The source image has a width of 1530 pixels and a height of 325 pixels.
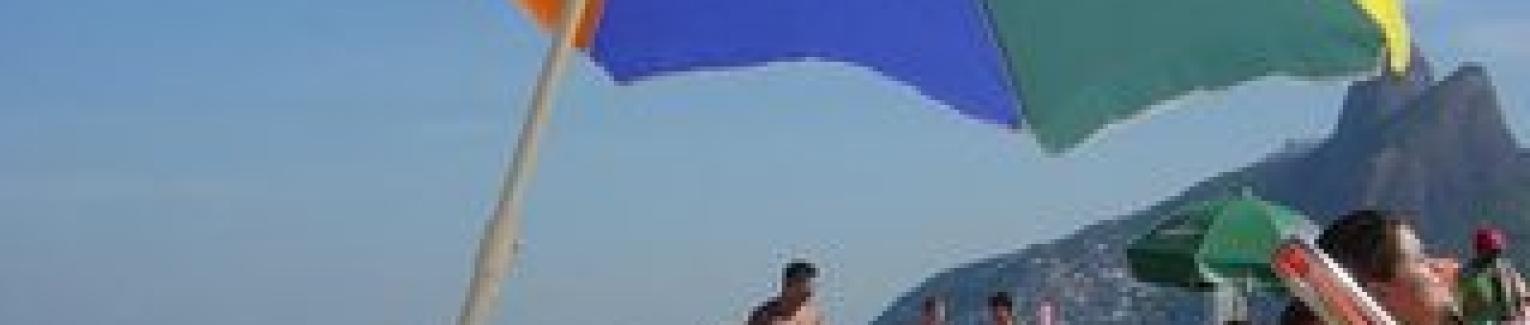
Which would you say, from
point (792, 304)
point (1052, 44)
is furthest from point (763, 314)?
point (1052, 44)

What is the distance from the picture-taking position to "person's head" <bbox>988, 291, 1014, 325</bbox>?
1797cm

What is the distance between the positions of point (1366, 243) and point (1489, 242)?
1.88 meters

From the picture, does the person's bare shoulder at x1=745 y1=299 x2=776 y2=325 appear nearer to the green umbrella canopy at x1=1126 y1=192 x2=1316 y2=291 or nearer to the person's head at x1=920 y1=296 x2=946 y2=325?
the green umbrella canopy at x1=1126 y1=192 x2=1316 y2=291

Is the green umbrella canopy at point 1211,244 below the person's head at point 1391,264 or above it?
above

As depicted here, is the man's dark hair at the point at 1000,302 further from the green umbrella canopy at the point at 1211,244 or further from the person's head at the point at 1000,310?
the green umbrella canopy at the point at 1211,244

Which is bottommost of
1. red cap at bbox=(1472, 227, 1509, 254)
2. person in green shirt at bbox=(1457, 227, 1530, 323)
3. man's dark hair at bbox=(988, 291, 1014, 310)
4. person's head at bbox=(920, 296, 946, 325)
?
person's head at bbox=(920, 296, 946, 325)

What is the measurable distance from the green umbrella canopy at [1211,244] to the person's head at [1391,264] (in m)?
5.44

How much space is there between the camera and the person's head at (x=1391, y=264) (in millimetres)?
4062

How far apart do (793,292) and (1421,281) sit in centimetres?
749

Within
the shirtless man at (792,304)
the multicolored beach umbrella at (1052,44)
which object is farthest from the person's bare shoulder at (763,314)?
the multicolored beach umbrella at (1052,44)

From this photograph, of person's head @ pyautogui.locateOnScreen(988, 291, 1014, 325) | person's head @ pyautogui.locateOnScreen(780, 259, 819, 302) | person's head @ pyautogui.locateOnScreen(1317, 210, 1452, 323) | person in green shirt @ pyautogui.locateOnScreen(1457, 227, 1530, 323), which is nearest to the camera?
person's head @ pyautogui.locateOnScreen(1317, 210, 1452, 323)

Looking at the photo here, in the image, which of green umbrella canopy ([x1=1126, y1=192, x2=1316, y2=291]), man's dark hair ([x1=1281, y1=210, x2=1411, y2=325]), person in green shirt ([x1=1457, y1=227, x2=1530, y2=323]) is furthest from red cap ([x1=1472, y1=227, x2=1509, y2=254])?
green umbrella canopy ([x1=1126, y1=192, x2=1316, y2=291])

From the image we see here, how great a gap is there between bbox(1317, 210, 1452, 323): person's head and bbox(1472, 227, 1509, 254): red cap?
1.72 m

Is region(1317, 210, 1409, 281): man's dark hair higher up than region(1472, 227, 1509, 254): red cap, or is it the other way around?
region(1472, 227, 1509, 254): red cap
